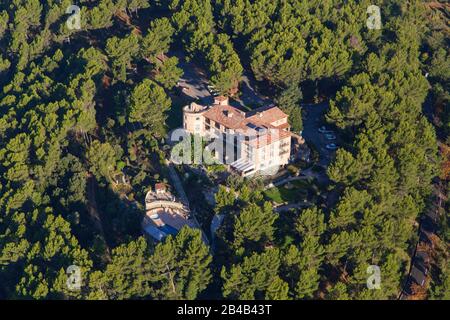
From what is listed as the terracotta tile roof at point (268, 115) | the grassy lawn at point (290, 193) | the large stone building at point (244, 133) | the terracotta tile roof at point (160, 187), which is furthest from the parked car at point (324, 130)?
the terracotta tile roof at point (160, 187)

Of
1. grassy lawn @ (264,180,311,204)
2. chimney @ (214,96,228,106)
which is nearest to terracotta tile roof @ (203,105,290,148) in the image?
chimney @ (214,96,228,106)

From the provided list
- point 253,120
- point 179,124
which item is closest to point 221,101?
point 253,120

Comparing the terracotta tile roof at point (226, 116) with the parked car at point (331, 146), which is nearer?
the terracotta tile roof at point (226, 116)

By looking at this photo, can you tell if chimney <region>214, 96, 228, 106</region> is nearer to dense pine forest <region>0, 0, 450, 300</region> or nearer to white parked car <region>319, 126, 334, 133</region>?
dense pine forest <region>0, 0, 450, 300</region>

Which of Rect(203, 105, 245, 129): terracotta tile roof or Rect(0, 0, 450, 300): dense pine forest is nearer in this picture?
Rect(0, 0, 450, 300): dense pine forest

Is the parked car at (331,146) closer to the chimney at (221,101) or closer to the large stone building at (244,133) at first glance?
the large stone building at (244,133)
